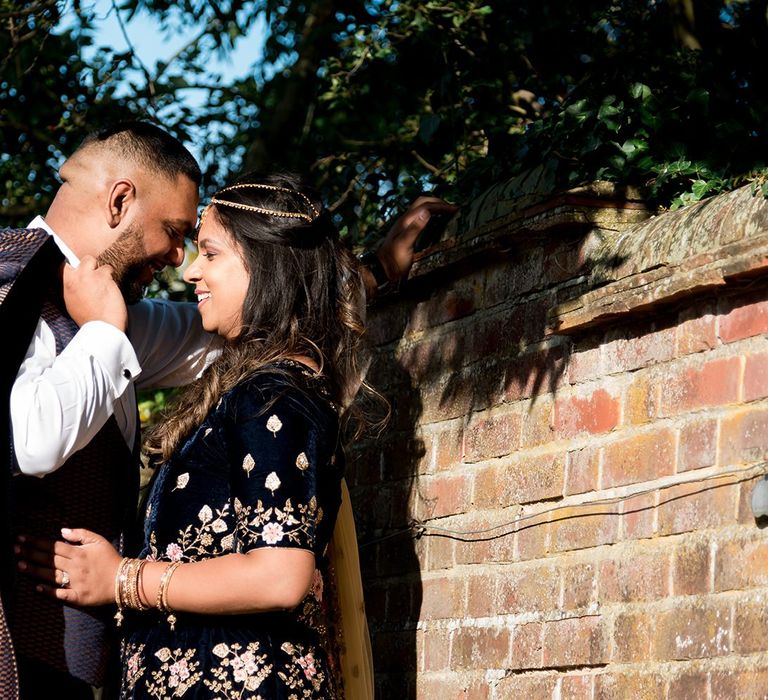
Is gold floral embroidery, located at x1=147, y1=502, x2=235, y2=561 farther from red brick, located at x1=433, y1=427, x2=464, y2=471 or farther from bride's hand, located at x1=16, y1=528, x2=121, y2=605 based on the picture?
red brick, located at x1=433, y1=427, x2=464, y2=471

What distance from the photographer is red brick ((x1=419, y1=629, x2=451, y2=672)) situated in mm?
3426

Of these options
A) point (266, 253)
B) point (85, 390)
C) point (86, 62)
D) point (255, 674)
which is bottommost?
point (255, 674)

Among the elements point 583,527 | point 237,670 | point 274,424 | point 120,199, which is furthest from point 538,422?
point 120,199

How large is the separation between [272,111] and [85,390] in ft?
16.5

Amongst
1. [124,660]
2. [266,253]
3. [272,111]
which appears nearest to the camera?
[124,660]

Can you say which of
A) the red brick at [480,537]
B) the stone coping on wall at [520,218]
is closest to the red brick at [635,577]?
the red brick at [480,537]

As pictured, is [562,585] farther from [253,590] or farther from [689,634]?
[253,590]

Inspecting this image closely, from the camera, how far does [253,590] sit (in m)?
2.68

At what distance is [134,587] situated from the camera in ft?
9.18

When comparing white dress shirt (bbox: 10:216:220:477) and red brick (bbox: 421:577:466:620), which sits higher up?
white dress shirt (bbox: 10:216:220:477)

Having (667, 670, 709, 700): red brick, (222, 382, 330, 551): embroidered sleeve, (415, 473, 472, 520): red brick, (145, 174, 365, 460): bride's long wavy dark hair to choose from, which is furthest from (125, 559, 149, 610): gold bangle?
(667, 670, 709, 700): red brick

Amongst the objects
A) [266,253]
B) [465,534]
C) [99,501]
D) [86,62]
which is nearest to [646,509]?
[465,534]

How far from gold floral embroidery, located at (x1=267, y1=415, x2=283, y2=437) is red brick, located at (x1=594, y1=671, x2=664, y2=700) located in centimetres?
90

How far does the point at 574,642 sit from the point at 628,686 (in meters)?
0.21
